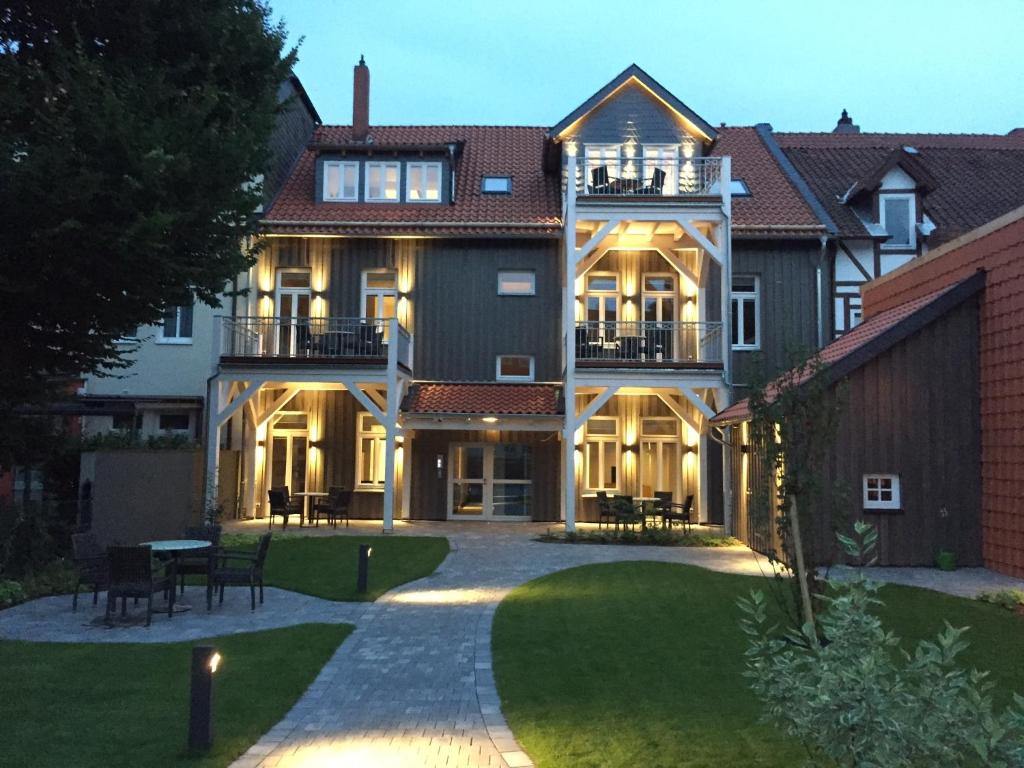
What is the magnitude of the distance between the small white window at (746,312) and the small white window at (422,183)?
324 inches

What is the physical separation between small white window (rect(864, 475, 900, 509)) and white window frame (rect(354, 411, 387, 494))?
38.6 feet

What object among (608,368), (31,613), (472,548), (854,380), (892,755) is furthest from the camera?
(608,368)

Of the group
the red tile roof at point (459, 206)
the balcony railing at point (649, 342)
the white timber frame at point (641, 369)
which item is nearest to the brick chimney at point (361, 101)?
the red tile roof at point (459, 206)

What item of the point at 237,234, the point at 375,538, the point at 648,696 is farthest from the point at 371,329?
the point at 648,696

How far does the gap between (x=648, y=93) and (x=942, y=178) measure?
9.40 m

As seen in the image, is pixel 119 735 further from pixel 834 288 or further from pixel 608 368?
pixel 834 288

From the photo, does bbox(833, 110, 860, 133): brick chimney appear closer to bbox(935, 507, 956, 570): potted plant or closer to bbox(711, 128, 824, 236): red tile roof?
bbox(711, 128, 824, 236): red tile roof

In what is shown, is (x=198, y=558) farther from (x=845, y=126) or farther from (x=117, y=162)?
(x=845, y=126)

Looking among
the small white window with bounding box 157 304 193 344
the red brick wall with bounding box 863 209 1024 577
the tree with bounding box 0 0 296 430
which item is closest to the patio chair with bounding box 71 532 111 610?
the tree with bounding box 0 0 296 430

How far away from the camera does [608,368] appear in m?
18.5

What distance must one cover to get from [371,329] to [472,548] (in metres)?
7.04

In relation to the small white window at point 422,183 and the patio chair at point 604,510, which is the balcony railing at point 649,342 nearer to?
the patio chair at point 604,510

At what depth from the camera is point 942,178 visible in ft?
78.3

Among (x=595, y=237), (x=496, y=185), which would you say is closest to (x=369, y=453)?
(x=595, y=237)
